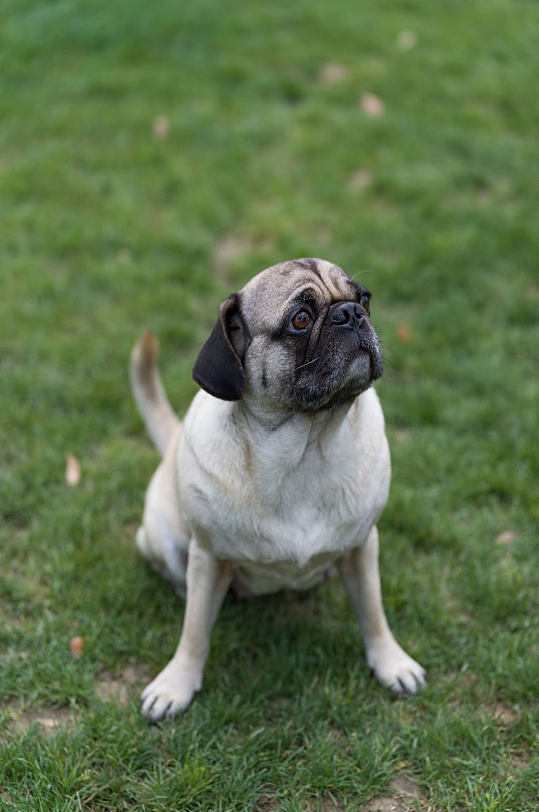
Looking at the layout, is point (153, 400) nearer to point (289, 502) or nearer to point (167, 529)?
point (167, 529)

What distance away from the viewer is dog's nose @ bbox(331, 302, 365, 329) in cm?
234

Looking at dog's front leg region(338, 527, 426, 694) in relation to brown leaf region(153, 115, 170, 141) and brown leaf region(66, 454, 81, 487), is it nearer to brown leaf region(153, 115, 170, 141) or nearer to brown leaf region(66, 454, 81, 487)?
brown leaf region(66, 454, 81, 487)

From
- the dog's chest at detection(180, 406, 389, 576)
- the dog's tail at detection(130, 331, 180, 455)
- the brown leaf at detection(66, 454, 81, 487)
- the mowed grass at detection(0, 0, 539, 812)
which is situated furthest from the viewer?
the brown leaf at detection(66, 454, 81, 487)

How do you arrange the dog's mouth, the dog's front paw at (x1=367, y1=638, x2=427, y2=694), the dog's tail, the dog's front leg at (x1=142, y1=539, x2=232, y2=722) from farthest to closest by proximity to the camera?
1. the dog's tail
2. the dog's front paw at (x1=367, y1=638, x2=427, y2=694)
3. the dog's front leg at (x1=142, y1=539, x2=232, y2=722)
4. the dog's mouth

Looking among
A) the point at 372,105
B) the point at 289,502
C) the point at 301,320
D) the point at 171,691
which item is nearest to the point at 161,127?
the point at 372,105

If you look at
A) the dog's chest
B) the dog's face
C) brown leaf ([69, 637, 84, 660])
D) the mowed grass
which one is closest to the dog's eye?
the dog's face

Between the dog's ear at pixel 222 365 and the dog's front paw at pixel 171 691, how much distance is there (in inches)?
43.3

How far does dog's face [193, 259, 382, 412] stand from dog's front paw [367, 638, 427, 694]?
107 centimetres

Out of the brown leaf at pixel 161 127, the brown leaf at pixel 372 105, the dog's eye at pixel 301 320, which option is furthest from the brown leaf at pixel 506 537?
the brown leaf at pixel 161 127

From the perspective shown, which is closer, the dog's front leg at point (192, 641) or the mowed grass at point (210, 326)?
the mowed grass at point (210, 326)

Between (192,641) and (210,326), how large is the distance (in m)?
2.35

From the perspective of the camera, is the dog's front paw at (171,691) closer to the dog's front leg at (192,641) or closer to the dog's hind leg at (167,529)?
the dog's front leg at (192,641)

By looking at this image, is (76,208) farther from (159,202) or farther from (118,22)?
(118,22)

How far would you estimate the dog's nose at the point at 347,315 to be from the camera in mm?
2340
